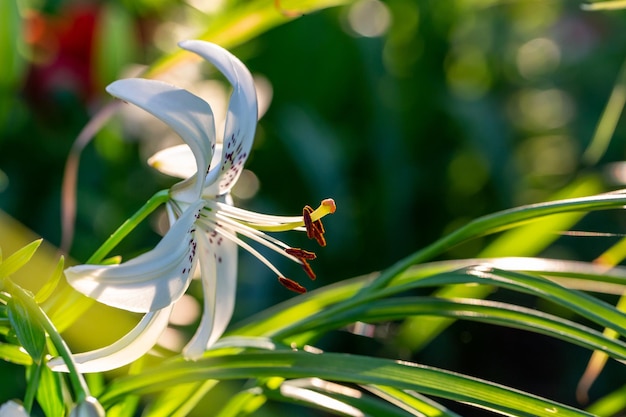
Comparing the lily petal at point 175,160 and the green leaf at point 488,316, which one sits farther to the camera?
the lily petal at point 175,160

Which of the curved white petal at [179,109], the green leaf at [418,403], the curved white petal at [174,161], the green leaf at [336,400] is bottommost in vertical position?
the green leaf at [336,400]

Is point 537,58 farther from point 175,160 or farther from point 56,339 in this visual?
point 56,339

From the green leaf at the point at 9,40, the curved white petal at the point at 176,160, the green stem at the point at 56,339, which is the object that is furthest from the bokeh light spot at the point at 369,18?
the green stem at the point at 56,339

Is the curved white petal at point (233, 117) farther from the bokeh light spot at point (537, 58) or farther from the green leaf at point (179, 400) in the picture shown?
the bokeh light spot at point (537, 58)

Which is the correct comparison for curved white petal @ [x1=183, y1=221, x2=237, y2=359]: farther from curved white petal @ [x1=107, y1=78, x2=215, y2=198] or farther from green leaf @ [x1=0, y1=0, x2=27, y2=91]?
green leaf @ [x1=0, y1=0, x2=27, y2=91]

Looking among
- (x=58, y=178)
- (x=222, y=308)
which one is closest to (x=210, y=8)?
(x=58, y=178)

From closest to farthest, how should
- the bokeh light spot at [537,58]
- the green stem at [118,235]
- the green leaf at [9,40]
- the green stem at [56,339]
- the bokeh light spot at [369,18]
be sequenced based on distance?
the green stem at [56,339] < the green stem at [118,235] < the green leaf at [9,40] < the bokeh light spot at [369,18] < the bokeh light spot at [537,58]
